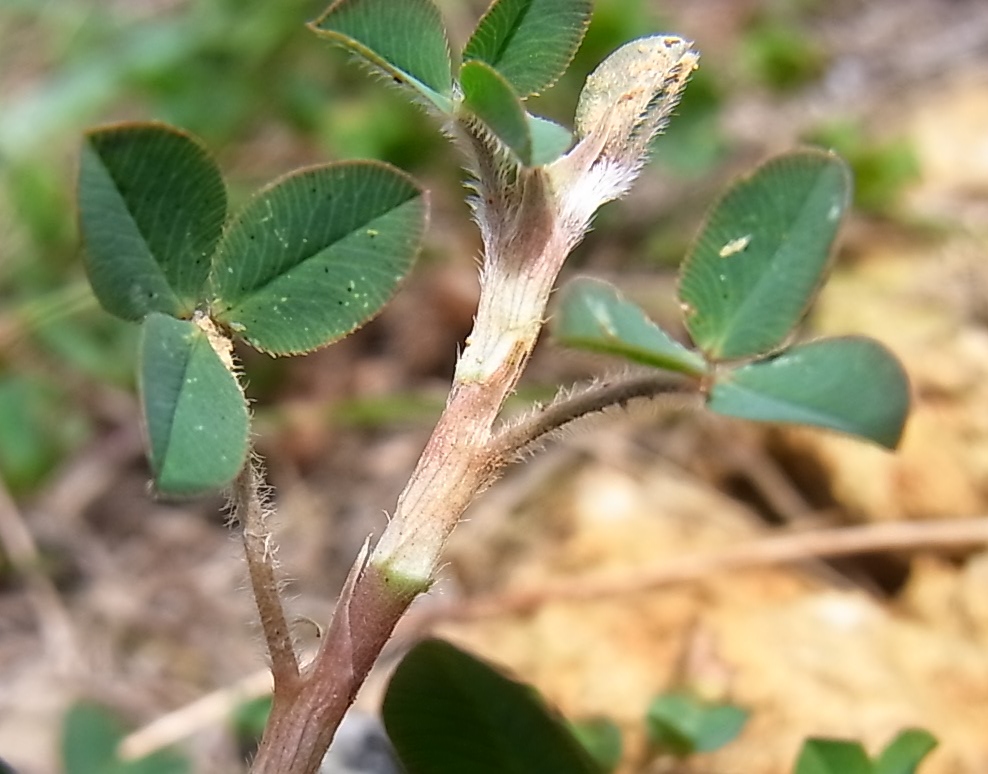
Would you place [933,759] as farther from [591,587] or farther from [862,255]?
[862,255]

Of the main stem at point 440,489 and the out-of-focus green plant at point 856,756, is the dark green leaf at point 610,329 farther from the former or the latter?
the out-of-focus green plant at point 856,756

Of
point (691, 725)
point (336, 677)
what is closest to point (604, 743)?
point (691, 725)

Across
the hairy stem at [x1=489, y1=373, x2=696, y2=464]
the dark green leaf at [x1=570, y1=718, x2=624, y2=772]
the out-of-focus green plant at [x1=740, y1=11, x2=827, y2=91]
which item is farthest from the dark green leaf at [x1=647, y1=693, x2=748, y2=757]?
the out-of-focus green plant at [x1=740, y1=11, x2=827, y2=91]

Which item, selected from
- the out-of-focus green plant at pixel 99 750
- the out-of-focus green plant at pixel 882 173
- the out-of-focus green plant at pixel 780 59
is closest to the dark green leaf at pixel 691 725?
the out-of-focus green plant at pixel 99 750

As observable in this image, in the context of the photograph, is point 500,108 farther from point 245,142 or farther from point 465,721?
point 245,142

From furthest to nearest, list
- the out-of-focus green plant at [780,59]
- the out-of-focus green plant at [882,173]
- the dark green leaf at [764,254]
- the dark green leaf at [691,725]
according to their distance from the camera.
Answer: the out-of-focus green plant at [780,59] < the out-of-focus green plant at [882,173] < the dark green leaf at [691,725] < the dark green leaf at [764,254]

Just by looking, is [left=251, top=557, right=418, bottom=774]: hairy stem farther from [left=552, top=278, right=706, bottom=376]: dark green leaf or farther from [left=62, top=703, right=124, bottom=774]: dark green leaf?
[left=62, top=703, right=124, bottom=774]: dark green leaf
